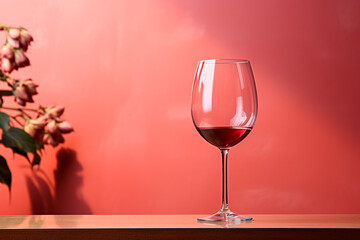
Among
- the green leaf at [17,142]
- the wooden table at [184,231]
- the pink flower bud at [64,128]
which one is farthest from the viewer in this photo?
the pink flower bud at [64,128]

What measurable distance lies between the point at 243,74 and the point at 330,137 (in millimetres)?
628

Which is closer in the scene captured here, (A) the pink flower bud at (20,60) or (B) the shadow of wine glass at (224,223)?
(B) the shadow of wine glass at (224,223)

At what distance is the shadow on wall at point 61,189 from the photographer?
119 cm

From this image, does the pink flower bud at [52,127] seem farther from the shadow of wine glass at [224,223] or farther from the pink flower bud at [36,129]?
the shadow of wine glass at [224,223]

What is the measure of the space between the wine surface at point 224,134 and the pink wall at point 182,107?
22.3 inches

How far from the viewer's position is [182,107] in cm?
119

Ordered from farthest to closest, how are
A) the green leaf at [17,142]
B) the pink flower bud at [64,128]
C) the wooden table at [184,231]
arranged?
the pink flower bud at [64,128] < the green leaf at [17,142] < the wooden table at [184,231]

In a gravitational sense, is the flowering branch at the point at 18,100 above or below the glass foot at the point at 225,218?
above

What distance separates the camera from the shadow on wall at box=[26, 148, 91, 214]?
1.19 metres

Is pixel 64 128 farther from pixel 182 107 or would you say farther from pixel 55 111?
pixel 182 107

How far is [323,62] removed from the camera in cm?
117

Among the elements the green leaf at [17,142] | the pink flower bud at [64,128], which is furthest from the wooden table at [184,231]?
the pink flower bud at [64,128]

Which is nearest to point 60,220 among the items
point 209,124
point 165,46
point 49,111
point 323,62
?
point 209,124

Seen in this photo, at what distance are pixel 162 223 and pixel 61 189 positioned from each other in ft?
2.17
